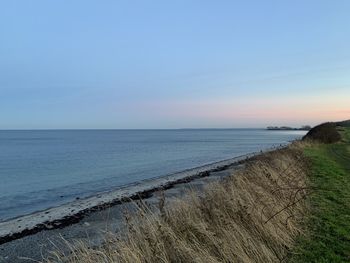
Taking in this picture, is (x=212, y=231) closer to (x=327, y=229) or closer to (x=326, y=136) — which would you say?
(x=327, y=229)

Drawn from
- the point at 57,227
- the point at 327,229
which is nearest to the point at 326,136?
the point at 57,227

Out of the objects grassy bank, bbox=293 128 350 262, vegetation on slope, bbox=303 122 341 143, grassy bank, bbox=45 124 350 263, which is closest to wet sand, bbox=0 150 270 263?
grassy bank, bbox=45 124 350 263

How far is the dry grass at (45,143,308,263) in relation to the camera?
224 inches

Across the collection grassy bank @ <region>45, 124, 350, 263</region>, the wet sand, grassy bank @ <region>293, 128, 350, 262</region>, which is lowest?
the wet sand

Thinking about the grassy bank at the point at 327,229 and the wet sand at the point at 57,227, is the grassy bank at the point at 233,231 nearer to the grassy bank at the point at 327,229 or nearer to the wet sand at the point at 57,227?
the grassy bank at the point at 327,229

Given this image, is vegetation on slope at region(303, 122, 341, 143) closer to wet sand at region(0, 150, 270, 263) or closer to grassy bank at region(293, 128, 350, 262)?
wet sand at region(0, 150, 270, 263)

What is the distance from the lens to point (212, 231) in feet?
22.2

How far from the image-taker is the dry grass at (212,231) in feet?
18.6

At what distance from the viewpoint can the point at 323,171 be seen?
65.0 ft

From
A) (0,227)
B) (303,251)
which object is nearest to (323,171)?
(303,251)

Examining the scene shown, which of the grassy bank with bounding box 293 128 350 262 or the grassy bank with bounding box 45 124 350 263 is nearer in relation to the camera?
the grassy bank with bounding box 45 124 350 263

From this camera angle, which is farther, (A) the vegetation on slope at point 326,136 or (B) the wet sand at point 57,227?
(A) the vegetation on slope at point 326,136

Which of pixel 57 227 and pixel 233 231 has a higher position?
pixel 233 231

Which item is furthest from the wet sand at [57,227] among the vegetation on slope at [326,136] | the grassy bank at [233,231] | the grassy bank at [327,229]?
the vegetation on slope at [326,136]
